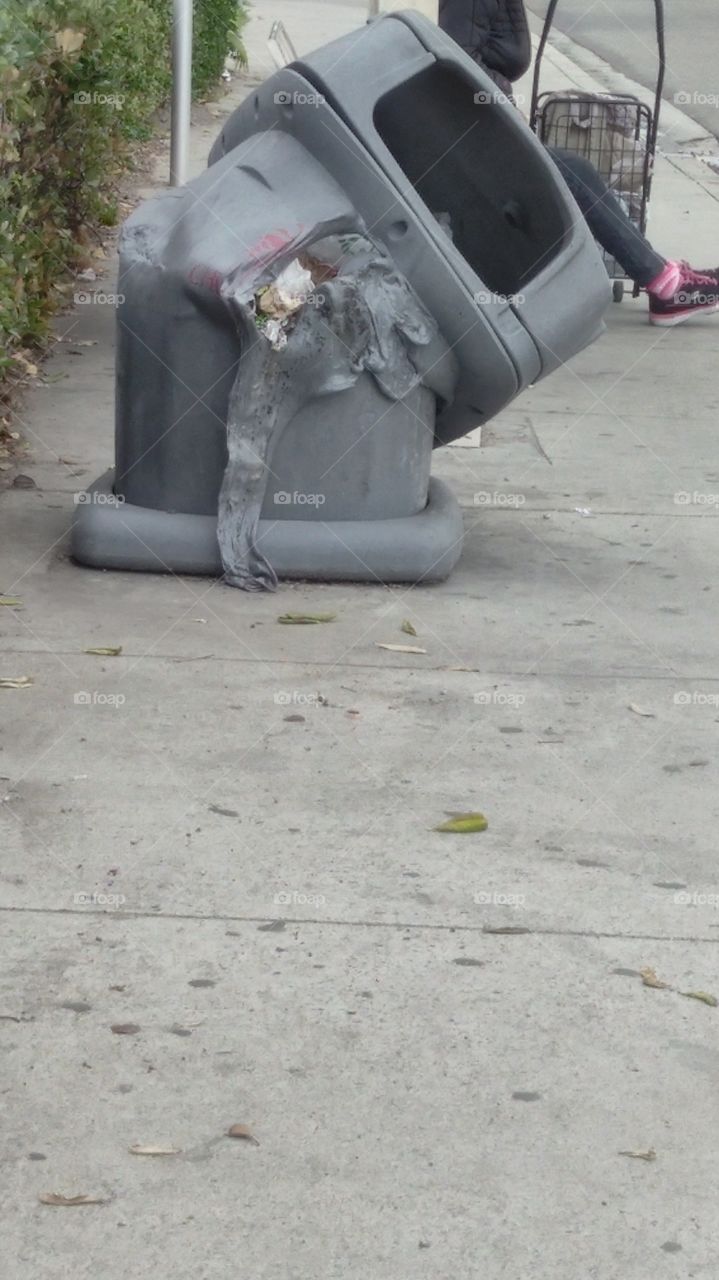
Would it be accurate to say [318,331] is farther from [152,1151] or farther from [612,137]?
[612,137]

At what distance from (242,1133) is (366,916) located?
74 centimetres

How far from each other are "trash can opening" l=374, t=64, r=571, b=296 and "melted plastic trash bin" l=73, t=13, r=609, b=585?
0.04 meters

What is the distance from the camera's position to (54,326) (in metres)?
8.42

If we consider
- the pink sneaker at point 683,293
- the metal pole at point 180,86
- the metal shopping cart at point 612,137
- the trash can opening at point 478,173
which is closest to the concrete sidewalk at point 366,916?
the trash can opening at point 478,173

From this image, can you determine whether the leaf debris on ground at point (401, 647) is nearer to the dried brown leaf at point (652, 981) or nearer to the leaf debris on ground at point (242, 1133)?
the dried brown leaf at point (652, 981)

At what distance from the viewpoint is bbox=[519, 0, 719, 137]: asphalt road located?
55.3 ft

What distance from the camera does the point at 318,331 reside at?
517cm

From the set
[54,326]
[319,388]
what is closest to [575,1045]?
[319,388]

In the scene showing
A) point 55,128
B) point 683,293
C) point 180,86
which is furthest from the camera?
point 180,86

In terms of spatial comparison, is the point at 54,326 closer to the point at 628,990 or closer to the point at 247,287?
the point at 247,287

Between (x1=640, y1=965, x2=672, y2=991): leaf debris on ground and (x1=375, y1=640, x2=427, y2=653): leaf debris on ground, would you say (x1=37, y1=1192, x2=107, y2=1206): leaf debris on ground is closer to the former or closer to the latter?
(x1=640, y1=965, x2=672, y2=991): leaf debris on ground

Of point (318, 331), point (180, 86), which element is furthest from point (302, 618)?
point (180, 86)

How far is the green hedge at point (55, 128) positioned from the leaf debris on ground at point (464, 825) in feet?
8.88

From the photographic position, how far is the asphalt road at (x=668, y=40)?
16850 mm
